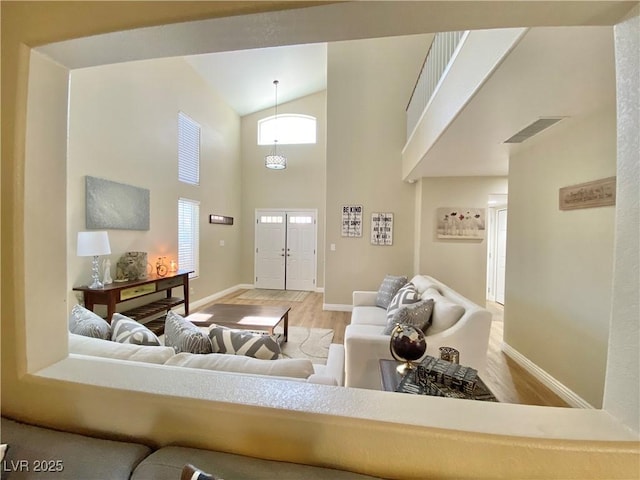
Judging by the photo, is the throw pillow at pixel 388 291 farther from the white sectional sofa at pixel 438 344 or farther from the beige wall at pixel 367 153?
the beige wall at pixel 367 153

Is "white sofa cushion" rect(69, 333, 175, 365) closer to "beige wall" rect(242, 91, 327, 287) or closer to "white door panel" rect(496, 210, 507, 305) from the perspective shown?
"beige wall" rect(242, 91, 327, 287)

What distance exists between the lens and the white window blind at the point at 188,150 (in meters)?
4.79

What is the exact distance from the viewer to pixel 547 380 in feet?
8.34

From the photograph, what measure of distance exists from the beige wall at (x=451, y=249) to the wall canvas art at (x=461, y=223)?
0.07 m

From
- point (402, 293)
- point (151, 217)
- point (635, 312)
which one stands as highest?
point (151, 217)

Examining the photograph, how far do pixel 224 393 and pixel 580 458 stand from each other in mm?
847

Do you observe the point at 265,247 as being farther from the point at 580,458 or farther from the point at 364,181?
the point at 580,458

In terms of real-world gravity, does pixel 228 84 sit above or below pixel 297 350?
above

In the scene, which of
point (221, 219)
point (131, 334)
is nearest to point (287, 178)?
point (221, 219)

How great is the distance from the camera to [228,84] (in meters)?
5.57

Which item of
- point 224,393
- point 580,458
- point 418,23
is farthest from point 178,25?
point 580,458

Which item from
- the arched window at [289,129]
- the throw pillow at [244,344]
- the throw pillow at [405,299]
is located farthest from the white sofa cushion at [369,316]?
the arched window at [289,129]

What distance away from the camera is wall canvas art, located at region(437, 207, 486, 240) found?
440 cm

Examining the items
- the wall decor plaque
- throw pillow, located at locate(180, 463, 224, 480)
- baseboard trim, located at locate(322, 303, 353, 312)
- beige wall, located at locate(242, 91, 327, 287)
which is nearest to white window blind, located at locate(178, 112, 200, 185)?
beige wall, located at locate(242, 91, 327, 287)
